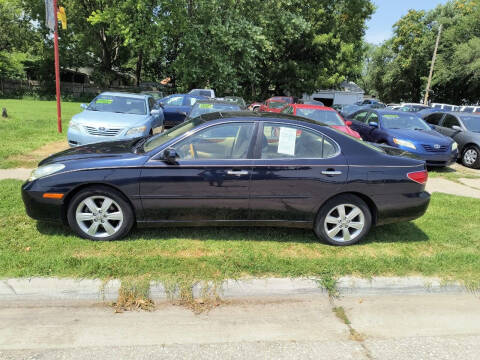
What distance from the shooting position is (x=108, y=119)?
8359 mm

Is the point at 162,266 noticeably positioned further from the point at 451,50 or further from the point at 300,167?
the point at 451,50

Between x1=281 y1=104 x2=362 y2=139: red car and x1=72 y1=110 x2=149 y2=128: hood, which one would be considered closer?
x1=72 y1=110 x2=149 y2=128: hood

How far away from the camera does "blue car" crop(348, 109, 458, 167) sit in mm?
9266

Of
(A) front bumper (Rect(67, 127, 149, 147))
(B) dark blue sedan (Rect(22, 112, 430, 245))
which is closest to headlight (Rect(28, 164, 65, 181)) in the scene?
(B) dark blue sedan (Rect(22, 112, 430, 245))

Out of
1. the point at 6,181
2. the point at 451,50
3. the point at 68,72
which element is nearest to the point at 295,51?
the point at 451,50

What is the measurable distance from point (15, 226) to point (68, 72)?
127 ft

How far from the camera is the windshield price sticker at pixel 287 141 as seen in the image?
13.7 feet

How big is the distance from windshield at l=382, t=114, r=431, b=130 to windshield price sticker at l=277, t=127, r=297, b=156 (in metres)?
6.81

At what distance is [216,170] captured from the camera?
4.00 meters

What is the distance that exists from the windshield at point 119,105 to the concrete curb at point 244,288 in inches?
262

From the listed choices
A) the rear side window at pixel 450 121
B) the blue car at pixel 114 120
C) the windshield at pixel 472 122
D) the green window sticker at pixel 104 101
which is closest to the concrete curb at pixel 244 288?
the blue car at pixel 114 120

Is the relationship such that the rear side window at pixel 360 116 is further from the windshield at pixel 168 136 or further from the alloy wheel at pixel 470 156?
the windshield at pixel 168 136

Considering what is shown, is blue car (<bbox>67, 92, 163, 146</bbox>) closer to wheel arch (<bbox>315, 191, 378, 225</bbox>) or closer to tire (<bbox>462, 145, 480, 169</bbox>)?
wheel arch (<bbox>315, 191, 378, 225</bbox>)

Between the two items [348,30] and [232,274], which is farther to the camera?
[348,30]
